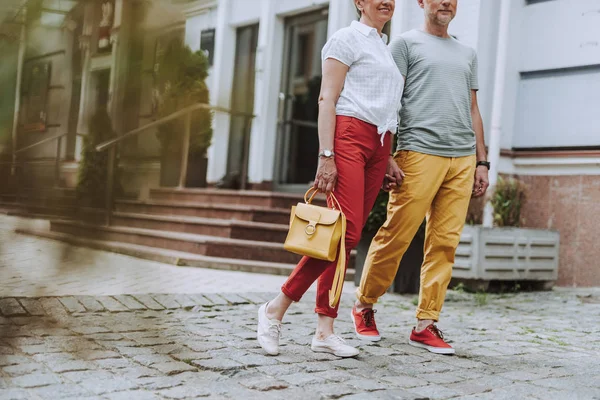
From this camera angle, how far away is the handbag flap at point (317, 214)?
2.79m

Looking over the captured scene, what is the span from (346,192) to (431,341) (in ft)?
2.73

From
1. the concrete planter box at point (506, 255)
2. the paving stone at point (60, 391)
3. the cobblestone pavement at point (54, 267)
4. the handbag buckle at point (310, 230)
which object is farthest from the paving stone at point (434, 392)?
the concrete planter box at point (506, 255)

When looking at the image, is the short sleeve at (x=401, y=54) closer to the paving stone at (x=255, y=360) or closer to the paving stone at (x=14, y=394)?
the paving stone at (x=255, y=360)

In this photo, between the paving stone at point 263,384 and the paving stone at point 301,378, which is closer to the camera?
the paving stone at point 263,384

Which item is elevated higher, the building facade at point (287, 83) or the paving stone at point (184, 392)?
the building facade at point (287, 83)

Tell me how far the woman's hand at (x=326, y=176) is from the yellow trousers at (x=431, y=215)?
508 millimetres

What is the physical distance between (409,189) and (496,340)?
3.33 feet

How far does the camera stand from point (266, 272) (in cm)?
648

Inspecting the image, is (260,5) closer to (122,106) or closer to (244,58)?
(244,58)

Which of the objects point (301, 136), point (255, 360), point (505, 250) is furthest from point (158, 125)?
point (301, 136)

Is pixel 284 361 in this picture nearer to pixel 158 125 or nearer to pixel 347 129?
pixel 347 129

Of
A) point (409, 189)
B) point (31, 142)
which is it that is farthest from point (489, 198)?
point (31, 142)

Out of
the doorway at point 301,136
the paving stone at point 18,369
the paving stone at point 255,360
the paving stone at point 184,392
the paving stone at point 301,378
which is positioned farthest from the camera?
the doorway at point 301,136

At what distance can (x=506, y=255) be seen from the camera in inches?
229
